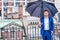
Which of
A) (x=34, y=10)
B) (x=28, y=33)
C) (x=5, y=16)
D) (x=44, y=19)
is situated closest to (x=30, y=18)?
(x=28, y=33)

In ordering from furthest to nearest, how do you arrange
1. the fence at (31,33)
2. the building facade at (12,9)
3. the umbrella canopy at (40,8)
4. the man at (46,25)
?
the building facade at (12,9) < the fence at (31,33) < the umbrella canopy at (40,8) < the man at (46,25)

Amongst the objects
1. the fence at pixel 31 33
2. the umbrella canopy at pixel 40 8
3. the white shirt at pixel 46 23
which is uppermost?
the umbrella canopy at pixel 40 8

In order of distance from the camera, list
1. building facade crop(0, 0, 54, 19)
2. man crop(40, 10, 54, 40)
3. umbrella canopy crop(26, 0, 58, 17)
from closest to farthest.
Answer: man crop(40, 10, 54, 40) < umbrella canopy crop(26, 0, 58, 17) < building facade crop(0, 0, 54, 19)

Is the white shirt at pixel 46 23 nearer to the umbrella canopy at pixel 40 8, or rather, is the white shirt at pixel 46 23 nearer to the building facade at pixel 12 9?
the umbrella canopy at pixel 40 8

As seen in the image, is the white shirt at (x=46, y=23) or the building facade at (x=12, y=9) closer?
the white shirt at (x=46, y=23)

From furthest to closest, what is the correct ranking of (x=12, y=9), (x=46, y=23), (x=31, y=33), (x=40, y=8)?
1. (x=12, y=9)
2. (x=31, y=33)
3. (x=40, y=8)
4. (x=46, y=23)

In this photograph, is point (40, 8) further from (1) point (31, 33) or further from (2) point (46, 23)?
(1) point (31, 33)

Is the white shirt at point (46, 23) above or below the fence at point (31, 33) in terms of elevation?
above

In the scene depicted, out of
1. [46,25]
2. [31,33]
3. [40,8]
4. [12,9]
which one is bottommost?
[31,33]

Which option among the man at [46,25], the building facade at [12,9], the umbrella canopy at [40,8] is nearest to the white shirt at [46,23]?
the man at [46,25]

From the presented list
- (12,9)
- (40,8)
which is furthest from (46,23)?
(12,9)

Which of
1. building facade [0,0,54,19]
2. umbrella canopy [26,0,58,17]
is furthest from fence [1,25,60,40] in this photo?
umbrella canopy [26,0,58,17]

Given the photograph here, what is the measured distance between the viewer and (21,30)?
9.38 meters

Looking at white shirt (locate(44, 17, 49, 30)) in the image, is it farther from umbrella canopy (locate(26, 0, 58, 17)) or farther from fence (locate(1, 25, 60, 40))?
fence (locate(1, 25, 60, 40))
